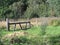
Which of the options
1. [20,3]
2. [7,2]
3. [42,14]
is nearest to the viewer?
[42,14]

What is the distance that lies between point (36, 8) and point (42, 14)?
194cm

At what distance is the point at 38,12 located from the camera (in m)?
48.3

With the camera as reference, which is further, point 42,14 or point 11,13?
point 11,13

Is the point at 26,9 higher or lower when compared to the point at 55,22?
lower

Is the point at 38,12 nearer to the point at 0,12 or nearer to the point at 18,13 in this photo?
the point at 18,13

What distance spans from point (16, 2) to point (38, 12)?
24.6 feet

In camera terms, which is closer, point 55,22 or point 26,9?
point 55,22

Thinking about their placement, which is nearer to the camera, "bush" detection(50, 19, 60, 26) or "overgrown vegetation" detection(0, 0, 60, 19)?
"bush" detection(50, 19, 60, 26)

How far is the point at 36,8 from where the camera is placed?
159 ft


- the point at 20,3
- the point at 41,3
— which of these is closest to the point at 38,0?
the point at 41,3

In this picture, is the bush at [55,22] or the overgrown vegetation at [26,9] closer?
the bush at [55,22]

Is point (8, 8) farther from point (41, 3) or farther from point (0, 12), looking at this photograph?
point (41, 3)

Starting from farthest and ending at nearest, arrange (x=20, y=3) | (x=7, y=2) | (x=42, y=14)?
(x=7, y=2) < (x=20, y=3) < (x=42, y=14)

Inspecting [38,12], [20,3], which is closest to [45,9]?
[38,12]
